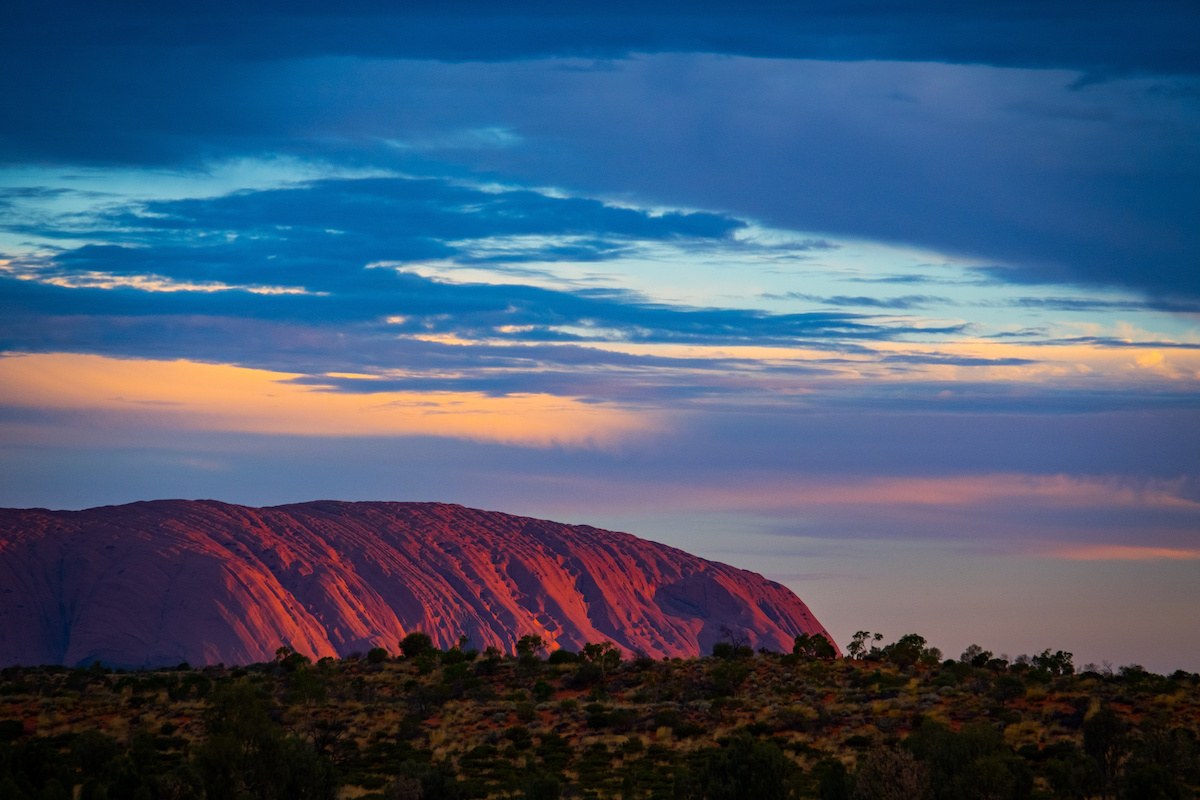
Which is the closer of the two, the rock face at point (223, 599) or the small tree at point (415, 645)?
the small tree at point (415, 645)

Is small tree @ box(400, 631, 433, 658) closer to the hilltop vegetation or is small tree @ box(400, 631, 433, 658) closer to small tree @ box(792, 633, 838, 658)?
the hilltop vegetation

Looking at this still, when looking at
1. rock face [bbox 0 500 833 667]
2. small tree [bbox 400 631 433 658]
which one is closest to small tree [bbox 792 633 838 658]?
small tree [bbox 400 631 433 658]

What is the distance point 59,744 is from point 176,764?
24.1 feet

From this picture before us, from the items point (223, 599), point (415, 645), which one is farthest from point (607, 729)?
point (223, 599)

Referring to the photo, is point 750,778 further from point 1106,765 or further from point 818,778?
point 1106,765

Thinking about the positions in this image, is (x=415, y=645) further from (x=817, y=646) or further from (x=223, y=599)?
(x=223, y=599)

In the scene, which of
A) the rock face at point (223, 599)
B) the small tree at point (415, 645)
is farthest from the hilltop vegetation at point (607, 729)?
the rock face at point (223, 599)

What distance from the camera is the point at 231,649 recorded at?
515 feet

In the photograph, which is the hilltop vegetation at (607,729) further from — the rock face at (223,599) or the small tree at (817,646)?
the rock face at (223,599)

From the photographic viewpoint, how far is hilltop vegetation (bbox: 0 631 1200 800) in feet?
153

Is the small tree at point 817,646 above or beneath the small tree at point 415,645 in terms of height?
above

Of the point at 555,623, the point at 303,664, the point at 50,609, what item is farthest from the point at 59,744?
the point at 555,623

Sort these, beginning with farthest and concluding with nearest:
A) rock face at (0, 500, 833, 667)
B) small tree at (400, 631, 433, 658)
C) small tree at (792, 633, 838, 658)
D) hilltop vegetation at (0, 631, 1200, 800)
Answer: rock face at (0, 500, 833, 667)
small tree at (400, 631, 433, 658)
small tree at (792, 633, 838, 658)
hilltop vegetation at (0, 631, 1200, 800)

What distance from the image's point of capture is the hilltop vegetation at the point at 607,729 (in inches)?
1832
